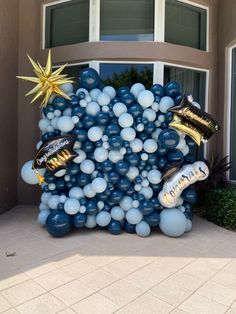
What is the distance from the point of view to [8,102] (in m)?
5.18

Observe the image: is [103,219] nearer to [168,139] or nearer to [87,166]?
[87,166]

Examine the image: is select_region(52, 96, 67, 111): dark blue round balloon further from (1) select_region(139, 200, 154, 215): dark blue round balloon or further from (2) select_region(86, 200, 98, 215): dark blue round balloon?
(1) select_region(139, 200, 154, 215): dark blue round balloon

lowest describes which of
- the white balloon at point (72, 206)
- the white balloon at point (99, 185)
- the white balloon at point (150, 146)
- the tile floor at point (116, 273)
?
the tile floor at point (116, 273)

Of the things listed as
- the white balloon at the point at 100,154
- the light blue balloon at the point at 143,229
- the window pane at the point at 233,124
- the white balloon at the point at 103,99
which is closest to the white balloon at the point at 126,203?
the light blue balloon at the point at 143,229

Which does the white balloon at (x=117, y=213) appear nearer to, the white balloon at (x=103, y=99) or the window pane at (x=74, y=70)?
the white balloon at (x=103, y=99)

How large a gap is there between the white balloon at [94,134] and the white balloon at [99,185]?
584 millimetres

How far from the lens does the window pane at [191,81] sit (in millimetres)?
5211

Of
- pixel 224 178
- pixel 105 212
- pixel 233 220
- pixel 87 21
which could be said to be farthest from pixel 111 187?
pixel 87 21

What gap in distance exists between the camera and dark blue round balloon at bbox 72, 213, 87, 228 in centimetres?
396

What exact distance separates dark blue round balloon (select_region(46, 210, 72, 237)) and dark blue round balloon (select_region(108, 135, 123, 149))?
121 centimetres

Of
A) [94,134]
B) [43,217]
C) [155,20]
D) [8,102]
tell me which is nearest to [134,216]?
[94,134]

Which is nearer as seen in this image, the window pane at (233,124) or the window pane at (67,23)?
the window pane at (67,23)

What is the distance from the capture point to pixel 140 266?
3.08 meters

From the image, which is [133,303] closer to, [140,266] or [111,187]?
[140,266]
